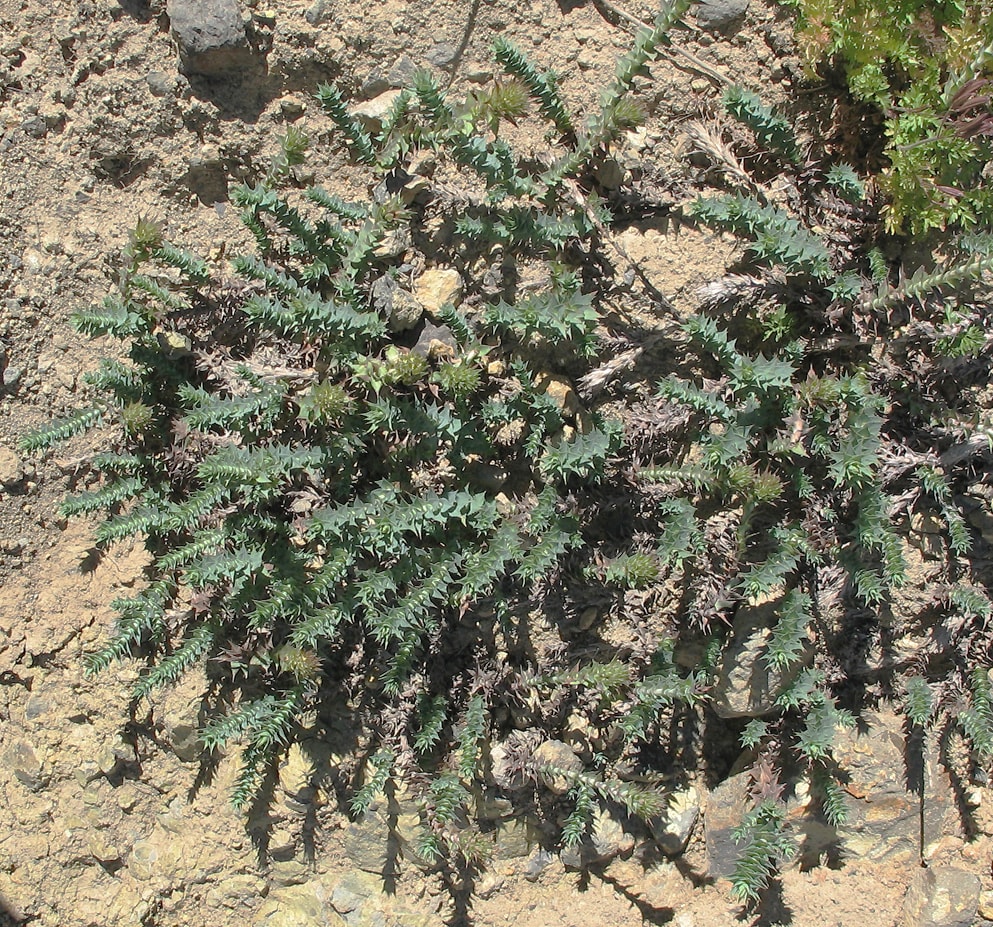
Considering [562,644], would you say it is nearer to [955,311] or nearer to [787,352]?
[787,352]

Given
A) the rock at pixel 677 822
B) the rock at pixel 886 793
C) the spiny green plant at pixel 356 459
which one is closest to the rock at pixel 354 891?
the spiny green plant at pixel 356 459

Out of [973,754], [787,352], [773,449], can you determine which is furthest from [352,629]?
[973,754]

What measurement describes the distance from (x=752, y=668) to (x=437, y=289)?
2246mm

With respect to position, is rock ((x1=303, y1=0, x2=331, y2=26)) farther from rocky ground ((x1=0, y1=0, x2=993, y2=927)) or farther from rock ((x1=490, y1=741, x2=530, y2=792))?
rock ((x1=490, y1=741, x2=530, y2=792))

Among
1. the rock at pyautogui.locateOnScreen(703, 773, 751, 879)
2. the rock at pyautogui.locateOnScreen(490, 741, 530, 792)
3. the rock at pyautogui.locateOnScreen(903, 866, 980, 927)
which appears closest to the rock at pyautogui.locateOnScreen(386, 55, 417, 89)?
the rock at pyautogui.locateOnScreen(490, 741, 530, 792)

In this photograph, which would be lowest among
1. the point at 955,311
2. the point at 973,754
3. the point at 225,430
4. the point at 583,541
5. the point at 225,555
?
the point at 973,754

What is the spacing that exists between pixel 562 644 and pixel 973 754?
2.03 meters

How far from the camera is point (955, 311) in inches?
142

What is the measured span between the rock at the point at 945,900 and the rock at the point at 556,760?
1775mm

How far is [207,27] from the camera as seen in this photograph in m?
3.52

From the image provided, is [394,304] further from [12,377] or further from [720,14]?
[720,14]

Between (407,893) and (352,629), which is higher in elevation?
(352,629)

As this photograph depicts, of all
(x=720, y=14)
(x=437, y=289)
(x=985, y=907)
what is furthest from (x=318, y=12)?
(x=985, y=907)

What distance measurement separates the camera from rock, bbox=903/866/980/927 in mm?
3924
